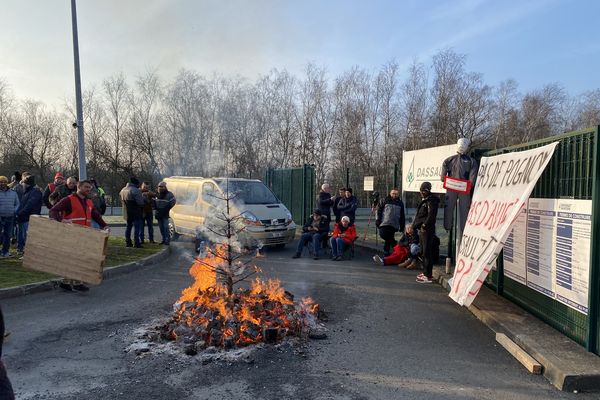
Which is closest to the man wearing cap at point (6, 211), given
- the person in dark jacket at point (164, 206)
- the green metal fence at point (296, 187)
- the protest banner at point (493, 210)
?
the person in dark jacket at point (164, 206)

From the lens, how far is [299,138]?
3098 cm

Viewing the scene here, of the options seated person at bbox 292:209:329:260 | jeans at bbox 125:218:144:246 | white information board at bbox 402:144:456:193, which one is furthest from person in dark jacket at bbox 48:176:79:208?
white information board at bbox 402:144:456:193

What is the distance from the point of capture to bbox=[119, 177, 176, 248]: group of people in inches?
447

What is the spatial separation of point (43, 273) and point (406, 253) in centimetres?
765

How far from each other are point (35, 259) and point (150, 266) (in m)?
2.98

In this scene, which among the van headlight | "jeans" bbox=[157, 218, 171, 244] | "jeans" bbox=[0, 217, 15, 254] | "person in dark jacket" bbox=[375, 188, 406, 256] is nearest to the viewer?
"jeans" bbox=[0, 217, 15, 254]

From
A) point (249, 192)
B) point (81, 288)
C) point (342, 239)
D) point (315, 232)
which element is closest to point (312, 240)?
point (315, 232)

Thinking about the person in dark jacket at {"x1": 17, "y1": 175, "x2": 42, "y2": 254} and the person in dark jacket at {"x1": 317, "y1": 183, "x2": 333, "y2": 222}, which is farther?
the person in dark jacket at {"x1": 317, "y1": 183, "x2": 333, "y2": 222}


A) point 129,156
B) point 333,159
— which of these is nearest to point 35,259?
point 333,159

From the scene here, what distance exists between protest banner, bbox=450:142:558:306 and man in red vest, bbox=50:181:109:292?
19.6 feet

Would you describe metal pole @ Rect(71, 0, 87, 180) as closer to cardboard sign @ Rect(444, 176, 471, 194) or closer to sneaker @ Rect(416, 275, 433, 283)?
sneaker @ Rect(416, 275, 433, 283)

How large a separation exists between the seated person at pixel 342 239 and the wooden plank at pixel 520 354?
5.80m

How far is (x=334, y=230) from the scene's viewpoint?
11055 mm

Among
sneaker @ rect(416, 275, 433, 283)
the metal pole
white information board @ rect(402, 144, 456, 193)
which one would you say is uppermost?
the metal pole
